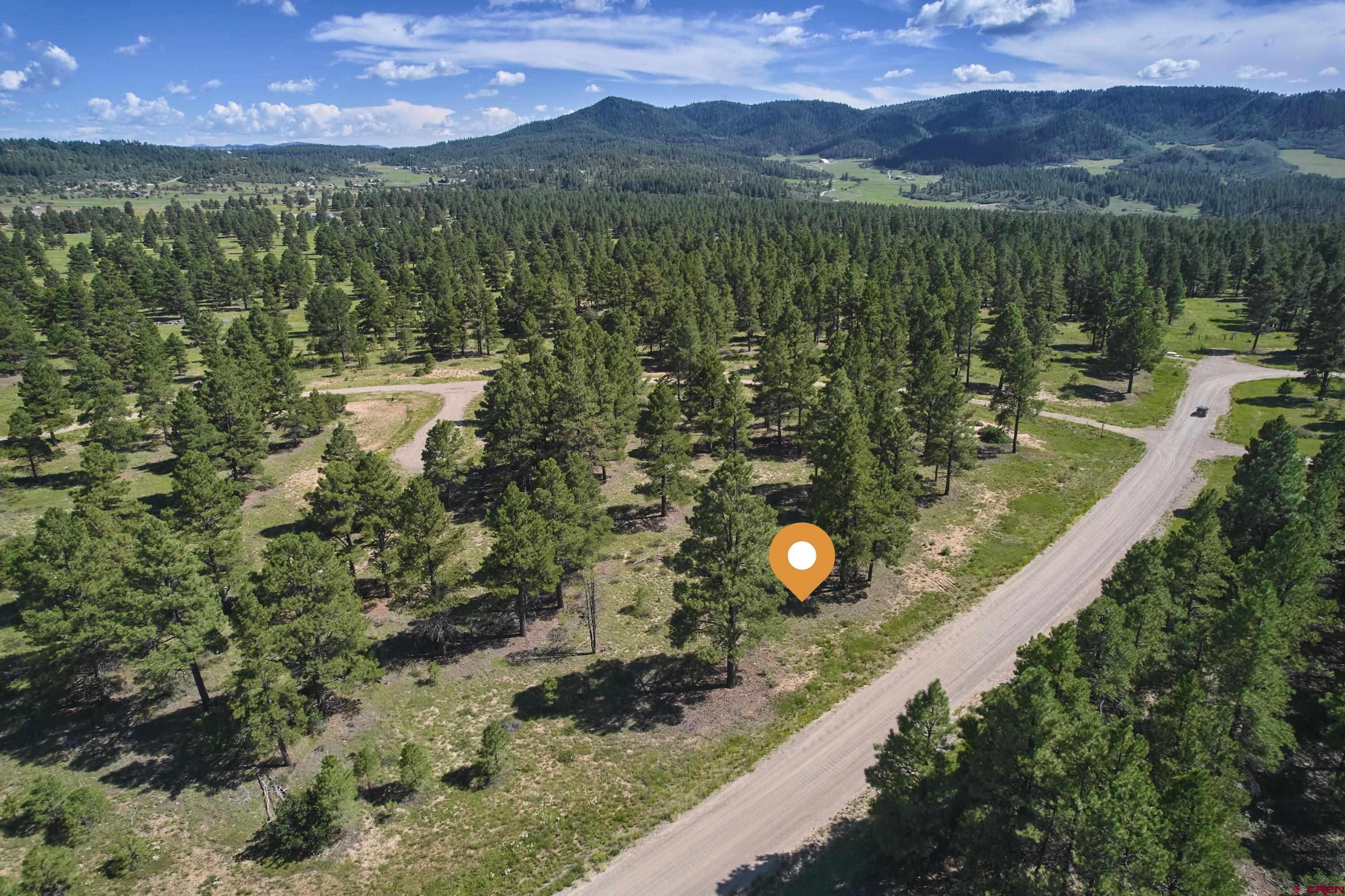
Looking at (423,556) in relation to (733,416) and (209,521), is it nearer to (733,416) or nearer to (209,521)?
(209,521)

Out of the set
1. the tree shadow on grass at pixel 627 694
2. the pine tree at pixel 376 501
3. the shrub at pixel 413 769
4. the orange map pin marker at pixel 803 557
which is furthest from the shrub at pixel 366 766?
the orange map pin marker at pixel 803 557

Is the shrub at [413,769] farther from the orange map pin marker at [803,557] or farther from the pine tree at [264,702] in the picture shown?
the orange map pin marker at [803,557]

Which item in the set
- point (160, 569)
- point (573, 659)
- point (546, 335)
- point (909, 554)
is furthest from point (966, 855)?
point (546, 335)

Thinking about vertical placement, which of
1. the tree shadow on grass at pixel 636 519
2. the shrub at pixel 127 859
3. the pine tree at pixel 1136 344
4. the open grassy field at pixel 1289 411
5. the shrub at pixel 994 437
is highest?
the pine tree at pixel 1136 344

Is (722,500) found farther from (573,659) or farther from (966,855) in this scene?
(966,855)

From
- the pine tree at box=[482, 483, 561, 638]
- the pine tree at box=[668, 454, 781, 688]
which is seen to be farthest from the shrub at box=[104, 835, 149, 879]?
the pine tree at box=[668, 454, 781, 688]

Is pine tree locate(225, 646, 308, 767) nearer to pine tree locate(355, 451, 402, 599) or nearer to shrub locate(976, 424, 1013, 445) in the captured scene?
pine tree locate(355, 451, 402, 599)
